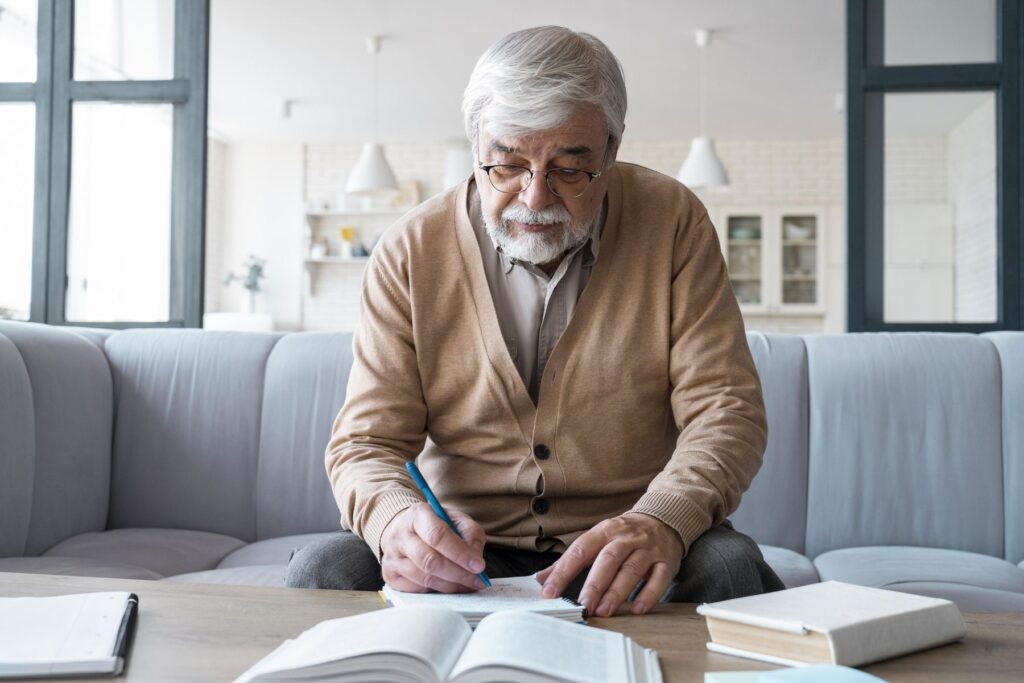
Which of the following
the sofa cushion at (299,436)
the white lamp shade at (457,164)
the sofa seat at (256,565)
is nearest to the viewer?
the sofa seat at (256,565)

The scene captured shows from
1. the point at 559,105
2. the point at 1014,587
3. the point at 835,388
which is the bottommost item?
the point at 1014,587

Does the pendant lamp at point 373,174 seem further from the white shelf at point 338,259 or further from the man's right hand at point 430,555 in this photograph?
the man's right hand at point 430,555

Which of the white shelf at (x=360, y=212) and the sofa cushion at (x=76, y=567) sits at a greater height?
the white shelf at (x=360, y=212)

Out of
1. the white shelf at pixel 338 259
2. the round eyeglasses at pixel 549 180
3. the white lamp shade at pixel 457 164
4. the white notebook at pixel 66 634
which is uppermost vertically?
the white lamp shade at pixel 457 164

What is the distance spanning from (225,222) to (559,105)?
8670 millimetres

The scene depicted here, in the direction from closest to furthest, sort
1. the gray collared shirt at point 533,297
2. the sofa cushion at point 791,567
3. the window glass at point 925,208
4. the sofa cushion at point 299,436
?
1. the gray collared shirt at point 533,297
2. the sofa cushion at point 791,567
3. the sofa cushion at point 299,436
4. the window glass at point 925,208

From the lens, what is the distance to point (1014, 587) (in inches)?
81.0

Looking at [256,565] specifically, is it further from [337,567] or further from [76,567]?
[337,567]

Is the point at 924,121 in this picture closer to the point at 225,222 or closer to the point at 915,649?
the point at 915,649

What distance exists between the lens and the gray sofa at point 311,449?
89.7 inches

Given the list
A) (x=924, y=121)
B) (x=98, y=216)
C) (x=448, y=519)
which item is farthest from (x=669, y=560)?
(x=98, y=216)

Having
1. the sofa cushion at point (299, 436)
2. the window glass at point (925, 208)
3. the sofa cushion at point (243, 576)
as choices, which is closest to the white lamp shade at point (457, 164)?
the window glass at point (925, 208)

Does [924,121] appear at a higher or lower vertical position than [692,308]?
higher

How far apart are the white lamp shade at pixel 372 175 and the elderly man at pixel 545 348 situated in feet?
17.1
